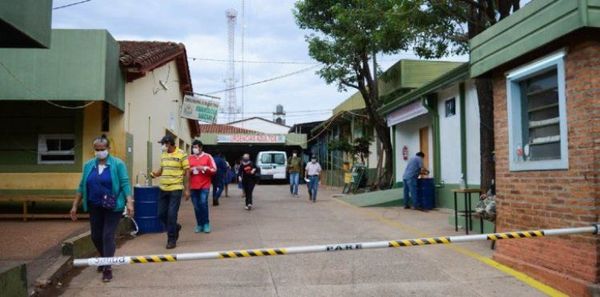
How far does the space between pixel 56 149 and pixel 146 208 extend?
348 cm

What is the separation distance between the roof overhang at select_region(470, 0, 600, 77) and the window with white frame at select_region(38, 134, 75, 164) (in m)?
8.38

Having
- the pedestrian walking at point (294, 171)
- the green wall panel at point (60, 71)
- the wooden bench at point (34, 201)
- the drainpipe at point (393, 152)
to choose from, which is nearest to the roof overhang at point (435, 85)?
the drainpipe at point (393, 152)

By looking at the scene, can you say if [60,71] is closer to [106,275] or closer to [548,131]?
[106,275]

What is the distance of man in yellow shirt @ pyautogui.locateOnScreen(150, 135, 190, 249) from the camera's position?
8.32 meters

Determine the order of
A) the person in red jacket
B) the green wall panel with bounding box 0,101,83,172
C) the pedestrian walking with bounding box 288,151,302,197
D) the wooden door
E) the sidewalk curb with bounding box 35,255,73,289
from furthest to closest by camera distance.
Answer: the pedestrian walking with bounding box 288,151,302,197 → the wooden door → the green wall panel with bounding box 0,101,83,172 → the person in red jacket → the sidewalk curb with bounding box 35,255,73,289

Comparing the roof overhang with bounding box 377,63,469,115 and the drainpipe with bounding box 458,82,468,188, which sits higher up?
the roof overhang with bounding box 377,63,469,115

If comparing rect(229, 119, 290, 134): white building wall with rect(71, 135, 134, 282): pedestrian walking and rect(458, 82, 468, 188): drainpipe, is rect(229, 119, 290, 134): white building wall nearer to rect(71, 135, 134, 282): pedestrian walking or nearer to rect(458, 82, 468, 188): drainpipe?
rect(458, 82, 468, 188): drainpipe

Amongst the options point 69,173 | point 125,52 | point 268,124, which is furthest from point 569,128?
point 268,124

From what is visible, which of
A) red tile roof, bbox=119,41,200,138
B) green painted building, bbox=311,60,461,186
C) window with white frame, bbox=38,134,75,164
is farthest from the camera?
green painted building, bbox=311,60,461,186

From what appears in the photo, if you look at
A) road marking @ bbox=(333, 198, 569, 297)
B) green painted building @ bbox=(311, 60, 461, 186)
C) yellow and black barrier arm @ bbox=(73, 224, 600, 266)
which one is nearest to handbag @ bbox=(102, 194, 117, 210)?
yellow and black barrier arm @ bbox=(73, 224, 600, 266)

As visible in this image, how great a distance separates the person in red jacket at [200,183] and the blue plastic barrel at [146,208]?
0.62 metres

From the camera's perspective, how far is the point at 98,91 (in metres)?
10.3

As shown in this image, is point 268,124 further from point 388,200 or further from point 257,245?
point 257,245

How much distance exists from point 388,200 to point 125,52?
7688 mm
